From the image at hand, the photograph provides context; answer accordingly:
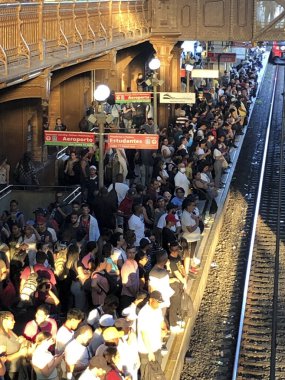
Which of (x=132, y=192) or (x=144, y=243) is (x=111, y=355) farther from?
(x=132, y=192)

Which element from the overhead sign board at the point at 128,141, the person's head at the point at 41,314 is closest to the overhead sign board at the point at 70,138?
the overhead sign board at the point at 128,141

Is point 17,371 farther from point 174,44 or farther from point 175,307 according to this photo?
point 174,44

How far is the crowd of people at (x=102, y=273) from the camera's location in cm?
822

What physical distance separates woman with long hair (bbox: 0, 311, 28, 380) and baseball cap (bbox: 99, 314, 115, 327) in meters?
0.78

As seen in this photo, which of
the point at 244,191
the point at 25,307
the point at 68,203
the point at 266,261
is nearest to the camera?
the point at 25,307

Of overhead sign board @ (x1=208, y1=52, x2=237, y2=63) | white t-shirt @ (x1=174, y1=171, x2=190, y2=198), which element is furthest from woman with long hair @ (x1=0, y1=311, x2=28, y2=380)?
overhead sign board @ (x1=208, y1=52, x2=237, y2=63)

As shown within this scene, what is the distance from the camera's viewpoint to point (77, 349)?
8.14 meters

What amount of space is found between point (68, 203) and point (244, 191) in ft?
28.3

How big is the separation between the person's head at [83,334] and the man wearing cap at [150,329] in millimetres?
904

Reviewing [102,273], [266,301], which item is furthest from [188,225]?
[102,273]

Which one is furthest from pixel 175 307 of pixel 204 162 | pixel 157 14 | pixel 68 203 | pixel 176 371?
A: pixel 157 14

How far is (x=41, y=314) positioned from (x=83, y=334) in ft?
1.90

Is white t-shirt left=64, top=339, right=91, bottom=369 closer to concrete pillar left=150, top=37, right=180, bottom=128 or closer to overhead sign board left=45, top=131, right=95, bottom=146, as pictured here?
overhead sign board left=45, top=131, right=95, bottom=146

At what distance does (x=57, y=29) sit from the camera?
53.6 feet
